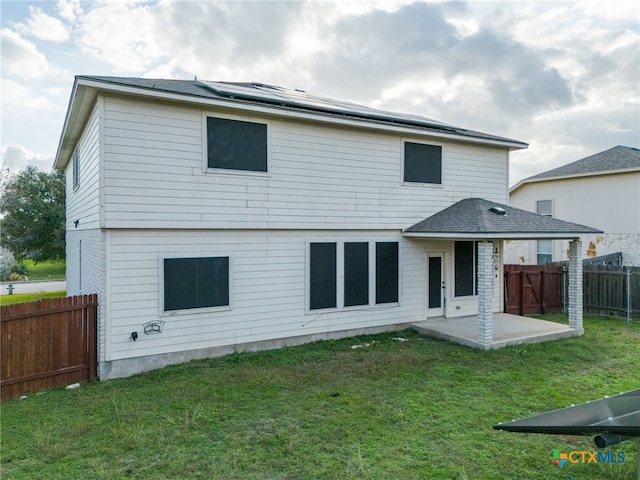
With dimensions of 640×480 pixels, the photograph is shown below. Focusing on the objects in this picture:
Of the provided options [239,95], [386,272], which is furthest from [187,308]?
[386,272]

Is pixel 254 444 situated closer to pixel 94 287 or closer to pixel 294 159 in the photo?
pixel 94 287

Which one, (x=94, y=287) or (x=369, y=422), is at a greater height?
(x=94, y=287)

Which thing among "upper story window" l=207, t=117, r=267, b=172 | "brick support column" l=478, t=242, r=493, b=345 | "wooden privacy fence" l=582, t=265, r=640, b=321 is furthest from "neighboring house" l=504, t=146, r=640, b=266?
"upper story window" l=207, t=117, r=267, b=172

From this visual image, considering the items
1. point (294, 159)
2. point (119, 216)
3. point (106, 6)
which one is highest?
point (106, 6)

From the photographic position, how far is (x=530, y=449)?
14.0ft

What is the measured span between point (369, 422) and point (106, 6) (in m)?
9.79

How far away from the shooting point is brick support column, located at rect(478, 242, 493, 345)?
817 cm

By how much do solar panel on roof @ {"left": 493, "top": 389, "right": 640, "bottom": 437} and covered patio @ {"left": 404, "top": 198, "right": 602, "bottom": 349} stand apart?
17.7 feet

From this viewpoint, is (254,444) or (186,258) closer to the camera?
(254,444)

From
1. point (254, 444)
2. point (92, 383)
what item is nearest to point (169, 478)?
point (254, 444)

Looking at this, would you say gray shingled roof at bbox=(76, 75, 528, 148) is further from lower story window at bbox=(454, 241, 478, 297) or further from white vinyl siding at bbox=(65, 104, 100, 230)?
lower story window at bbox=(454, 241, 478, 297)

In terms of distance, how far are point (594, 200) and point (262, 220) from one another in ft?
48.8

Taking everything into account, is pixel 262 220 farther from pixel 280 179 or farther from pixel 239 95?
pixel 239 95

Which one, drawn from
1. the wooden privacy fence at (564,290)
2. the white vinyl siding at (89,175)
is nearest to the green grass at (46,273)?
the white vinyl siding at (89,175)
